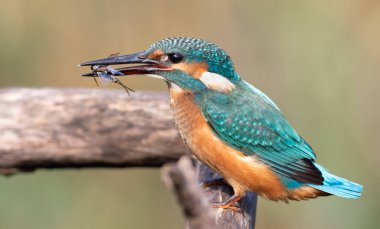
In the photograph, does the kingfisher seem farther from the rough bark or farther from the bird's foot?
the rough bark

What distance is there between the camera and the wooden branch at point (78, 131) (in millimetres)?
4027

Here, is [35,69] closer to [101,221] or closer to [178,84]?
[101,221]

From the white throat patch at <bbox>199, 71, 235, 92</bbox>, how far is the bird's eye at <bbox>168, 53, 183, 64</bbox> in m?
0.12

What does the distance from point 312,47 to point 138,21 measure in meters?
1.24

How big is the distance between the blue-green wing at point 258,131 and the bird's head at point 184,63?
71 millimetres

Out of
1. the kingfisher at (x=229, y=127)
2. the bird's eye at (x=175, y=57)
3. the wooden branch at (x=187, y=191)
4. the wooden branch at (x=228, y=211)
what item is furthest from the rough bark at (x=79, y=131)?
the wooden branch at (x=187, y=191)

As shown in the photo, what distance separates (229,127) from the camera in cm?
345

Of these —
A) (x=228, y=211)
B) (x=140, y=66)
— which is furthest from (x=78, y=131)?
(x=228, y=211)

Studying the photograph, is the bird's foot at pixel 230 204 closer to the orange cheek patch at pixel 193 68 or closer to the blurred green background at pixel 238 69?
the orange cheek patch at pixel 193 68

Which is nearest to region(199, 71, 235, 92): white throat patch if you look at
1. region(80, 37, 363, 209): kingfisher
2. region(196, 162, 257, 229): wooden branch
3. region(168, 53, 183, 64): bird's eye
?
region(80, 37, 363, 209): kingfisher

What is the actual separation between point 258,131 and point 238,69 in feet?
5.53

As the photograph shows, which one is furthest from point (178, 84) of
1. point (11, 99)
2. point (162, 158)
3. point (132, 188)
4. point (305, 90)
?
point (132, 188)

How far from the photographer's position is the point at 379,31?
4887 mm

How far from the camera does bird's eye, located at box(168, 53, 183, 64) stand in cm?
346
